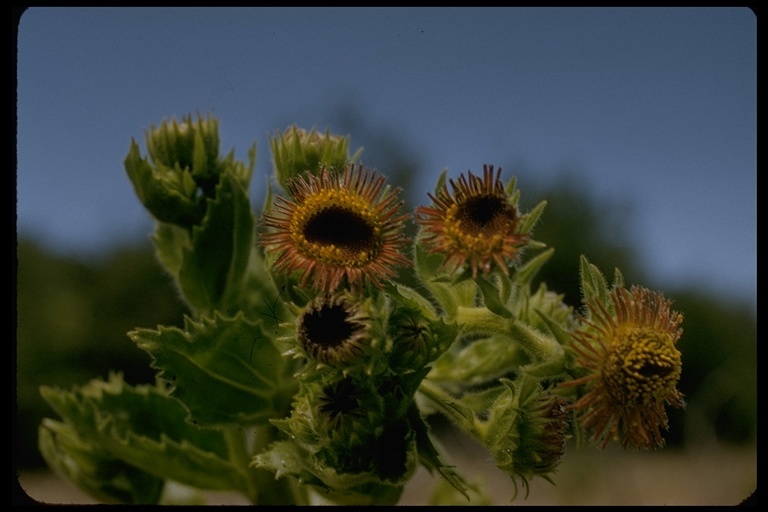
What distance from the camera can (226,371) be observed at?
7.27ft

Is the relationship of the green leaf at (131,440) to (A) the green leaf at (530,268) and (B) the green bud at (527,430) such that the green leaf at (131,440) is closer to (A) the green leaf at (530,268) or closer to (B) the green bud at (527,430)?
(B) the green bud at (527,430)

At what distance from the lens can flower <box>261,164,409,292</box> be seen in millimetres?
1638

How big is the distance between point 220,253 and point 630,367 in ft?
4.51

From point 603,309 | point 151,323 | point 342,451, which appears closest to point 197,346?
point 342,451

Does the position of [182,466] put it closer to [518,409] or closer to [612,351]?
[518,409]

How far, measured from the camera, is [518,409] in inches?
67.5

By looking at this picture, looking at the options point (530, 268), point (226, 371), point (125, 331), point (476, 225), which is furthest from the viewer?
point (125, 331)

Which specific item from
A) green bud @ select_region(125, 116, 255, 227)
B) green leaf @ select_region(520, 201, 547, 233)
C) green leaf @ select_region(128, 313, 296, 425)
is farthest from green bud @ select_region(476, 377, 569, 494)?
green bud @ select_region(125, 116, 255, 227)

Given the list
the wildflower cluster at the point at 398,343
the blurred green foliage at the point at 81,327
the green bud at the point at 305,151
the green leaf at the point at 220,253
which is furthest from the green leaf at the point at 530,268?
the blurred green foliage at the point at 81,327

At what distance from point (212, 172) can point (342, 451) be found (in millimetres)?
1099

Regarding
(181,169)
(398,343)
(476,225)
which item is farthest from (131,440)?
(476,225)

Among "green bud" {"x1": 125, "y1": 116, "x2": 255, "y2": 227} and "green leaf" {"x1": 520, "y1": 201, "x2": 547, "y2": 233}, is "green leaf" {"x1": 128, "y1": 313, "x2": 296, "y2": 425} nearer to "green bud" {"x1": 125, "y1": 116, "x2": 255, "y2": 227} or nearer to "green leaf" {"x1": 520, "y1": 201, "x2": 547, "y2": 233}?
"green bud" {"x1": 125, "y1": 116, "x2": 255, "y2": 227}

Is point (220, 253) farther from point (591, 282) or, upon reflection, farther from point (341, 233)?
point (591, 282)

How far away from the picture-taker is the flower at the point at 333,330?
1.55 m
